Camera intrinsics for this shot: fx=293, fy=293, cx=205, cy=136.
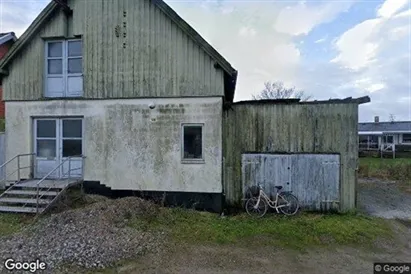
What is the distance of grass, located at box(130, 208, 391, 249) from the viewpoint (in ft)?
24.7

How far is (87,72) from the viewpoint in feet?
34.9

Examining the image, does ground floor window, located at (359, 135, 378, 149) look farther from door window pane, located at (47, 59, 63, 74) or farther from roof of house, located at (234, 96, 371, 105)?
door window pane, located at (47, 59, 63, 74)

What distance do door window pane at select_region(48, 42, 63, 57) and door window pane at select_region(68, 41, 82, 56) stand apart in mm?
364

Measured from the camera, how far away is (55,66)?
36.5ft

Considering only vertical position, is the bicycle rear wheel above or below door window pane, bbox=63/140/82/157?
below

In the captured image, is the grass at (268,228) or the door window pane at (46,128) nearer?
the grass at (268,228)


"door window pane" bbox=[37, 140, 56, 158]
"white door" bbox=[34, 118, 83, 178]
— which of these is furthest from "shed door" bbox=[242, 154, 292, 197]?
"door window pane" bbox=[37, 140, 56, 158]

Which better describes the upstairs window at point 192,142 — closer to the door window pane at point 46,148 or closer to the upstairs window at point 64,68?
the upstairs window at point 64,68

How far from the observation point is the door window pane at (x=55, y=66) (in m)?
11.1

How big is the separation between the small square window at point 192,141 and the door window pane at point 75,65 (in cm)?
461

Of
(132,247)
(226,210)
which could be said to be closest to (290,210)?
(226,210)

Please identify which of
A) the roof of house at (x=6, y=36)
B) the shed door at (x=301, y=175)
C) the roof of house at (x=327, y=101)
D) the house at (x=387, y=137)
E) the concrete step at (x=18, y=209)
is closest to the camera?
the concrete step at (x=18, y=209)

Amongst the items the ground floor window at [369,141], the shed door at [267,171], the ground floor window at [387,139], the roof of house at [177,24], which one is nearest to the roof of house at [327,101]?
the roof of house at [177,24]

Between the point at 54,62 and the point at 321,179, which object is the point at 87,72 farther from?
the point at 321,179
